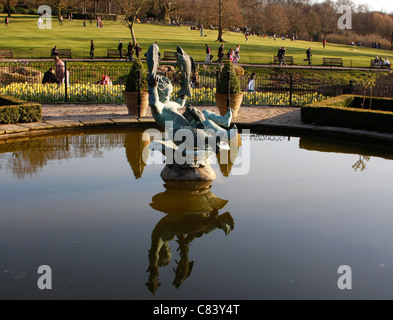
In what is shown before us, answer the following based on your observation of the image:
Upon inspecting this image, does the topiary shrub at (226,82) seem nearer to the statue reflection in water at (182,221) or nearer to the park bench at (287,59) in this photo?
the statue reflection in water at (182,221)

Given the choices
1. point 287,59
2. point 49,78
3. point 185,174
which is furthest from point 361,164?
point 287,59

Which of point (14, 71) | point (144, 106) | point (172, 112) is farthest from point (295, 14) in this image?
point (172, 112)

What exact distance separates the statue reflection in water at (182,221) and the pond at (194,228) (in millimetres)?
17

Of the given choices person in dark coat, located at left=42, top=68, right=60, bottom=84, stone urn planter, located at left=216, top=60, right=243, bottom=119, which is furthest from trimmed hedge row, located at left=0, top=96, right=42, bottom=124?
person in dark coat, located at left=42, top=68, right=60, bottom=84

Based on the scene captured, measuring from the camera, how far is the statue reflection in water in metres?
6.20

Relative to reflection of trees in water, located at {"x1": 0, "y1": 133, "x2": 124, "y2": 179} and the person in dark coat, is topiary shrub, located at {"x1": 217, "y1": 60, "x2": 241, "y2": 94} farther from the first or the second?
the person in dark coat

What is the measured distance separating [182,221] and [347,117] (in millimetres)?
9204

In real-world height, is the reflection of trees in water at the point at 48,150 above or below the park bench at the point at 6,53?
below

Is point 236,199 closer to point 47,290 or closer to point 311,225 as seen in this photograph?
point 311,225

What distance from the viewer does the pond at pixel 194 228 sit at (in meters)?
5.74

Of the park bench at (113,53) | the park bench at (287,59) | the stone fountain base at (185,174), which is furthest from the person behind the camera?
the park bench at (287,59)

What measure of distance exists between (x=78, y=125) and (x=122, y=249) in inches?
345

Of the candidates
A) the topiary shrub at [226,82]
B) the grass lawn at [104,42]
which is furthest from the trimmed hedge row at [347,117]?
the grass lawn at [104,42]

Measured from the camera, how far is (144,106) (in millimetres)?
16734
